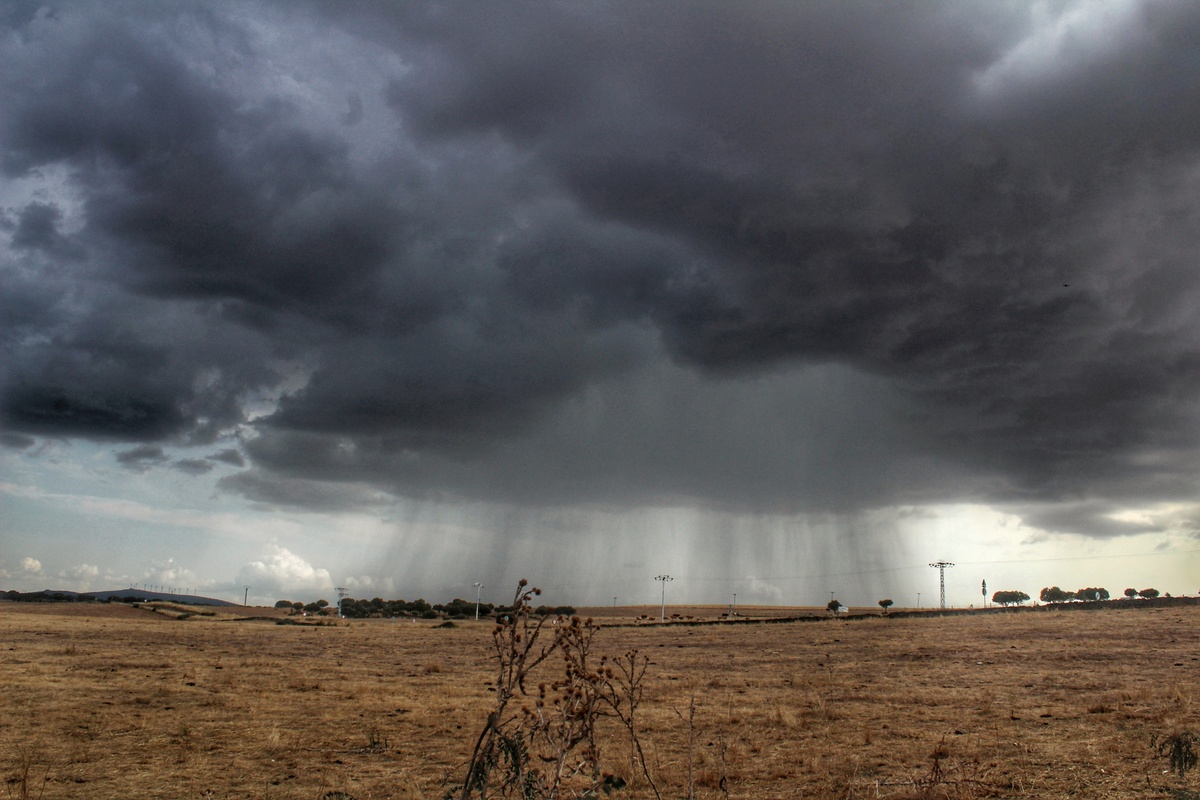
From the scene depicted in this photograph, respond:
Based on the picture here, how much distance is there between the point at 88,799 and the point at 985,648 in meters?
47.5

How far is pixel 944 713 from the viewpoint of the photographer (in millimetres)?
22031

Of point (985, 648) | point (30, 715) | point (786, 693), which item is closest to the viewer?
point (30, 715)

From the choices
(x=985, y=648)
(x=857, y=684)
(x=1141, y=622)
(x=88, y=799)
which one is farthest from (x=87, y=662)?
(x=1141, y=622)

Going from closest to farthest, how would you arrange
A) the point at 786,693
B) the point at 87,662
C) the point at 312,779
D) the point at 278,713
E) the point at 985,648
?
the point at 312,779 < the point at 278,713 < the point at 786,693 < the point at 87,662 < the point at 985,648

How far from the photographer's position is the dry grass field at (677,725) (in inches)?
539

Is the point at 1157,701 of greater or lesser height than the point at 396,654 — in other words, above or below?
above

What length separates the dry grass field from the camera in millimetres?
13680

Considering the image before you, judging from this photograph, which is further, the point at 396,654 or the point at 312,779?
the point at 396,654

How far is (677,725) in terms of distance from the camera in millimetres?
20797

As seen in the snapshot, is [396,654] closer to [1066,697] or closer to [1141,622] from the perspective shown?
[1066,697]

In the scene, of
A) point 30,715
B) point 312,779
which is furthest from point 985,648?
point 30,715

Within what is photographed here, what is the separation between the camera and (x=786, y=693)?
28.0m

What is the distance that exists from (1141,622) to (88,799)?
7594cm

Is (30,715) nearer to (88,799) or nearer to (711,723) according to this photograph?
(88,799)
